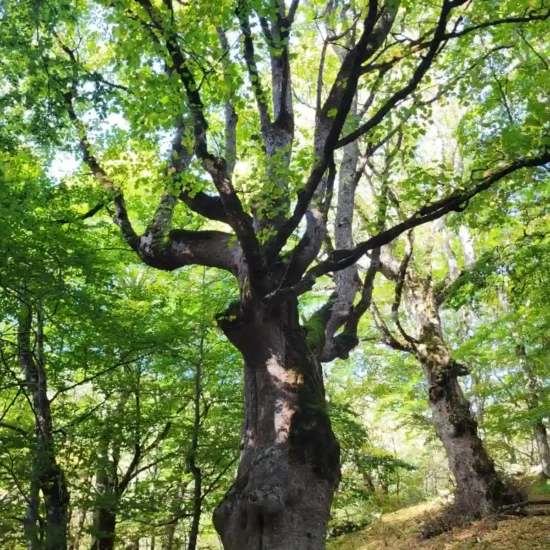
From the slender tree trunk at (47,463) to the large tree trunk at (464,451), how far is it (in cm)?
593

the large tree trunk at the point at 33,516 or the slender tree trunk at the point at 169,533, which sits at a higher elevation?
the large tree trunk at the point at 33,516

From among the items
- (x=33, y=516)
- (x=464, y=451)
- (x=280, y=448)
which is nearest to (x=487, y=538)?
(x=464, y=451)

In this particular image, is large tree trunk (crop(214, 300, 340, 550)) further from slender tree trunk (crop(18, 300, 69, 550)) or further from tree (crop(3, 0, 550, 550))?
slender tree trunk (crop(18, 300, 69, 550))

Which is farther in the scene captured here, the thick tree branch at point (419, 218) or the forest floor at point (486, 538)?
the forest floor at point (486, 538)

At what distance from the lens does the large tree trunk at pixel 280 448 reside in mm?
3625

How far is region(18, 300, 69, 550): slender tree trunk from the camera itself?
4531 mm

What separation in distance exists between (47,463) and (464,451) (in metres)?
6.36

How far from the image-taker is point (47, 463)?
14.9ft

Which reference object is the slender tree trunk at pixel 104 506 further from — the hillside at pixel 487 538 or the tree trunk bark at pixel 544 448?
the tree trunk bark at pixel 544 448

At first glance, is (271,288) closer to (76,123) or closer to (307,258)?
(307,258)

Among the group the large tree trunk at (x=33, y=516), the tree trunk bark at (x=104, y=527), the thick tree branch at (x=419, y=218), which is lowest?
the tree trunk bark at (x=104, y=527)

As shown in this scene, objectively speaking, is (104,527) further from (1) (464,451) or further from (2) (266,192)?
(2) (266,192)

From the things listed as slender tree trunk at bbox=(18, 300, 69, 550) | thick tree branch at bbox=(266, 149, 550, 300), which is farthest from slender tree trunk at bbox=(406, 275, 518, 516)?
slender tree trunk at bbox=(18, 300, 69, 550)

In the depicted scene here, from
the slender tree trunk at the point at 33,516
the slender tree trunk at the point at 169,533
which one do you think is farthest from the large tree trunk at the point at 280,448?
the slender tree trunk at the point at 169,533
